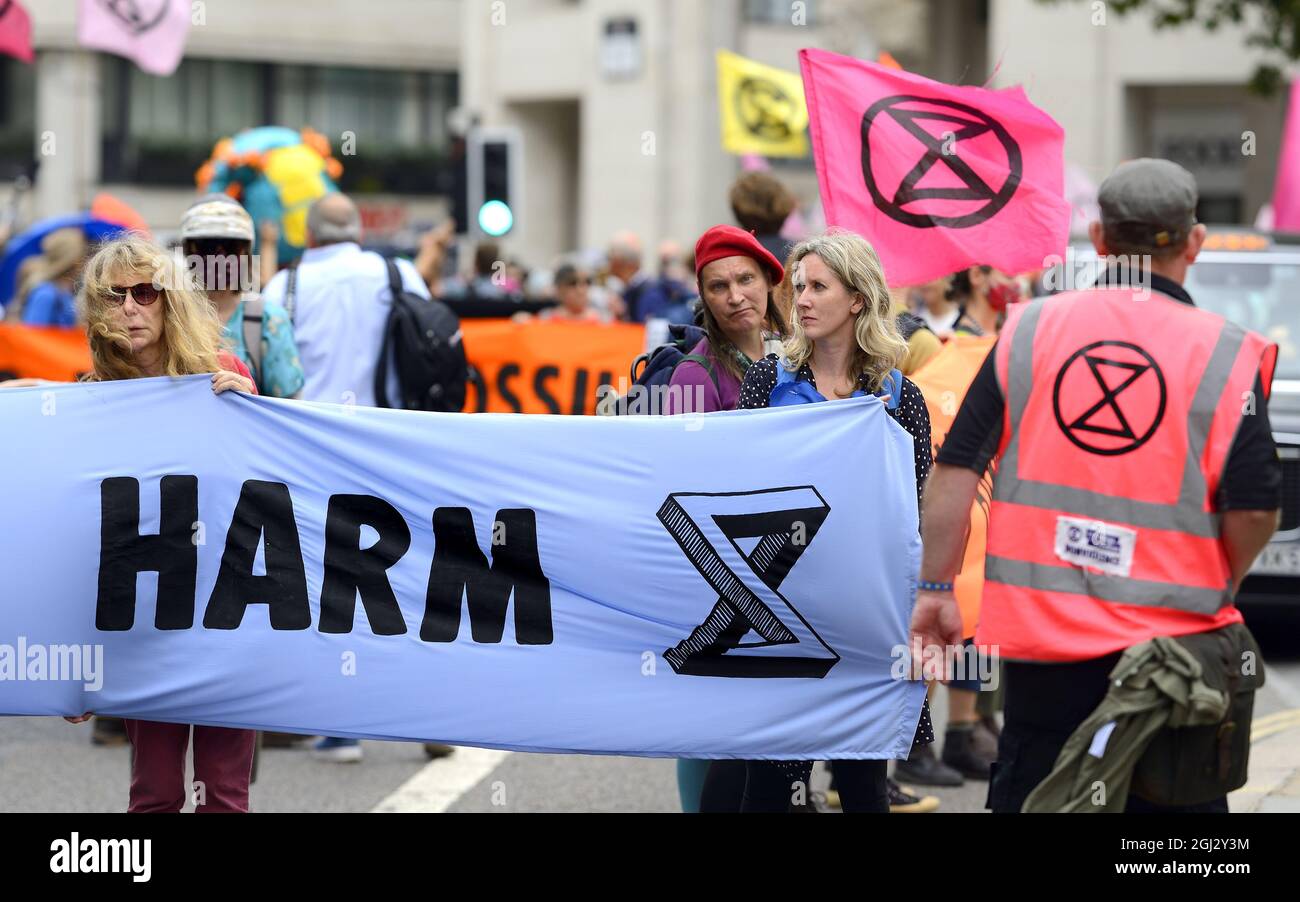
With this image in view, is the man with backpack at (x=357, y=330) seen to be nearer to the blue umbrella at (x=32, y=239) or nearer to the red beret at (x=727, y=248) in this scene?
the red beret at (x=727, y=248)

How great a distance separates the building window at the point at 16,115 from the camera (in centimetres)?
4966

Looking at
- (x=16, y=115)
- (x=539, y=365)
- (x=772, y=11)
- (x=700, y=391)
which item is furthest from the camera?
(x=16, y=115)

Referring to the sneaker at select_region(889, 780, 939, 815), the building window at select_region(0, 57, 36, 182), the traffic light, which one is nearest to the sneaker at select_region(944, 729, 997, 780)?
the sneaker at select_region(889, 780, 939, 815)

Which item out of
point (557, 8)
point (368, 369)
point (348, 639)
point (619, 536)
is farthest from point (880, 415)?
point (557, 8)

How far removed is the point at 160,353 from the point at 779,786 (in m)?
2.13

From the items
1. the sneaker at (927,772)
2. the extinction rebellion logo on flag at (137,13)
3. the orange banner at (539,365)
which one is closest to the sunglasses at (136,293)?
the sneaker at (927,772)

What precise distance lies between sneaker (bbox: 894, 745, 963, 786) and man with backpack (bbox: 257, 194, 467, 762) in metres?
1.98

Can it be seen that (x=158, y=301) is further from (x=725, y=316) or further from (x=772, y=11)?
(x=772, y=11)

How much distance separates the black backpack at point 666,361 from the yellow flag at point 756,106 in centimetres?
1121

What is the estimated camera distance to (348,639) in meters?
5.29

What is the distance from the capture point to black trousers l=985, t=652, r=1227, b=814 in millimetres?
4066

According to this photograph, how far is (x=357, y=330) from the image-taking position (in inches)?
315

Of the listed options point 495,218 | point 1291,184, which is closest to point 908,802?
point 495,218

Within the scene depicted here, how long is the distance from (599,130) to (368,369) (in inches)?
1384
